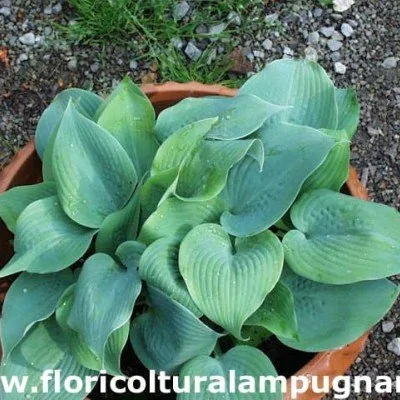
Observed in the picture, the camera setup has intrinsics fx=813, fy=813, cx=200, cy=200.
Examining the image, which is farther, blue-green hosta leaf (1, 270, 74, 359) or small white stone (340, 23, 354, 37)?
small white stone (340, 23, 354, 37)

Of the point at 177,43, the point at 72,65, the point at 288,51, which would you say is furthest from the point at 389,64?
the point at 72,65

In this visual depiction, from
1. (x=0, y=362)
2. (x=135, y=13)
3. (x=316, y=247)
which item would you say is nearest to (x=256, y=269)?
(x=316, y=247)

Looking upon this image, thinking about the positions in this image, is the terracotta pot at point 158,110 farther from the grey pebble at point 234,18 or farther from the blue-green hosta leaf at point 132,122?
the grey pebble at point 234,18

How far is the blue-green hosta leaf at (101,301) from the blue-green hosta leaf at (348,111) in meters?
0.37

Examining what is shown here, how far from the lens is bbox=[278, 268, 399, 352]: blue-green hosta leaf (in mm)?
1044

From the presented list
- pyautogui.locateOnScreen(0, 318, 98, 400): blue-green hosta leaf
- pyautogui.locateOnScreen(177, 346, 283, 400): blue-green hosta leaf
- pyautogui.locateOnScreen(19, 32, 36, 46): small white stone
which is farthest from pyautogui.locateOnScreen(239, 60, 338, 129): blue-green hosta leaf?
pyautogui.locateOnScreen(19, 32, 36, 46): small white stone

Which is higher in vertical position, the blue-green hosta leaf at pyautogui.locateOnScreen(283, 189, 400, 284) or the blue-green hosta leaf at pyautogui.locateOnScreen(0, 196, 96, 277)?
the blue-green hosta leaf at pyautogui.locateOnScreen(0, 196, 96, 277)

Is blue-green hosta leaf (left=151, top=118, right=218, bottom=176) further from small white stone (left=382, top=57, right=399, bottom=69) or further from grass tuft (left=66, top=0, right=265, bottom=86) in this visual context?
small white stone (left=382, top=57, right=399, bottom=69)

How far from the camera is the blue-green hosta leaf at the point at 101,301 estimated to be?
99 centimetres

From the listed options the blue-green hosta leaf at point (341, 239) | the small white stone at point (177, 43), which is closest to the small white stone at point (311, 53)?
the small white stone at point (177, 43)

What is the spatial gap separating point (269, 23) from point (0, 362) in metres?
0.96

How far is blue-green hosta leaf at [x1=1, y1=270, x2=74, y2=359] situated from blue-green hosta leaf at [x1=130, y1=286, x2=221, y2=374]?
0.39 feet

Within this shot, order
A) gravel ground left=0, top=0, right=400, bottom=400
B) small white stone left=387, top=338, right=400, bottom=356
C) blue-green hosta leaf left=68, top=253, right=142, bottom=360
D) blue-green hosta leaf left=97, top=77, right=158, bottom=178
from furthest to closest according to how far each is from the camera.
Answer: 1. gravel ground left=0, top=0, right=400, bottom=400
2. small white stone left=387, top=338, right=400, bottom=356
3. blue-green hosta leaf left=97, top=77, right=158, bottom=178
4. blue-green hosta leaf left=68, top=253, right=142, bottom=360

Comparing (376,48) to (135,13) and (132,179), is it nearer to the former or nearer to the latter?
(135,13)
